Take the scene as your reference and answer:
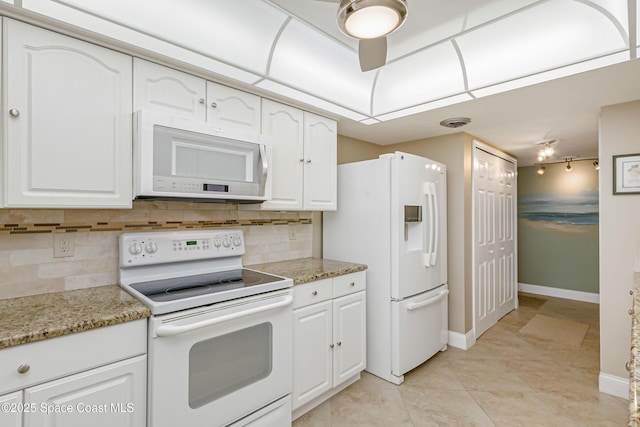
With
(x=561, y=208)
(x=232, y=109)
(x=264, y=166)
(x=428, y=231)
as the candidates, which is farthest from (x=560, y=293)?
(x=232, y=109)

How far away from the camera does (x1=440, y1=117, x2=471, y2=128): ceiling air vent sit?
284cm

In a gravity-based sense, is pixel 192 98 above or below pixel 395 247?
above

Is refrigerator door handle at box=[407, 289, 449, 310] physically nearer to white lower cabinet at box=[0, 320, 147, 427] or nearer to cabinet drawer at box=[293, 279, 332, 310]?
cabinet drawer at box=[293, 279, 332, 310]

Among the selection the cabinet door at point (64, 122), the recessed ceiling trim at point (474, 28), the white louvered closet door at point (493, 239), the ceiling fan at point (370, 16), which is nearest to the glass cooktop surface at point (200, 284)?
the cabinet door at point (64, 122)

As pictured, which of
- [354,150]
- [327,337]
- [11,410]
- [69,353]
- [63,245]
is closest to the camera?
[11,410]

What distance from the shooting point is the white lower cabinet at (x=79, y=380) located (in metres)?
1.14

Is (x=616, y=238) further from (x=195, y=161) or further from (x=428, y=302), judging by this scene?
(x=195, y=161)

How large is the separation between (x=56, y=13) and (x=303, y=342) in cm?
212

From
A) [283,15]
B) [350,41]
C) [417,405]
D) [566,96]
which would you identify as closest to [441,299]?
[417,405]

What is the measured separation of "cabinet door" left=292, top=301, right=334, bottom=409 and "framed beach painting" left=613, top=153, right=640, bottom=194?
7.59 feet

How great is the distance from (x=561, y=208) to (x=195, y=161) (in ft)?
18.6

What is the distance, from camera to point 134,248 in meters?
1.85

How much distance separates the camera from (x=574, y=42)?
184cm

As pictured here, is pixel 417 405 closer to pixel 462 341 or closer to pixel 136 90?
pixel 462 341
